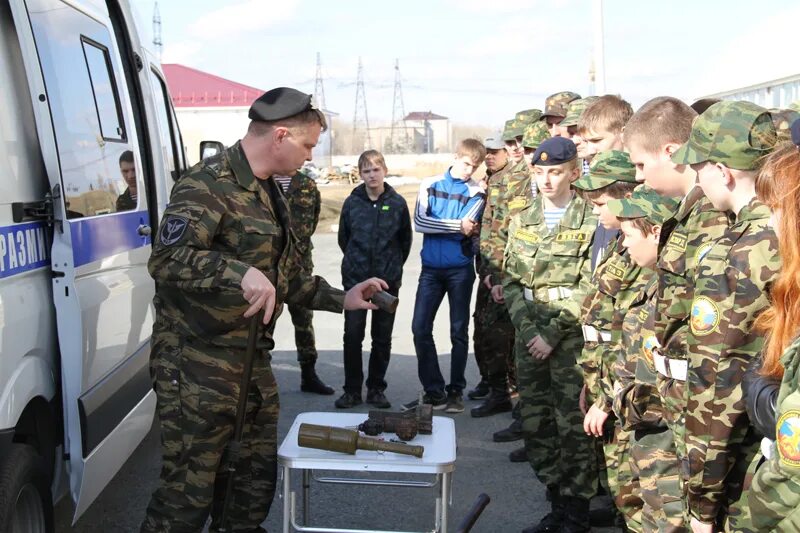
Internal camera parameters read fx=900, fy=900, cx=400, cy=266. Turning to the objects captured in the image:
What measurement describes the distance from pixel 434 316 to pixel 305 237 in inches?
44.8

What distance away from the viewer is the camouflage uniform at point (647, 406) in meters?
3.07

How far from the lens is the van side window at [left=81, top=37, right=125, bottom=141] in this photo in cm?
414

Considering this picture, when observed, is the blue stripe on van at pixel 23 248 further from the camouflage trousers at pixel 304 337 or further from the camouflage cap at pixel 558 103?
the camouflage trousers at pixel 304 337

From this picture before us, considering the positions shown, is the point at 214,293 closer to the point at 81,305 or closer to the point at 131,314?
the point at 81,305

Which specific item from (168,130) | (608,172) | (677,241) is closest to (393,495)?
(608,172)

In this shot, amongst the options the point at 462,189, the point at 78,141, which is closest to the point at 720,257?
the point at 78,141

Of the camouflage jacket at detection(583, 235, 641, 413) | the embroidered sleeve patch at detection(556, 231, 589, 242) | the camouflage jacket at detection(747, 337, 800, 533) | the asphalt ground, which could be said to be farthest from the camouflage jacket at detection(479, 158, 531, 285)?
the camouflage jacket at detection(747, 337, 800, 533)

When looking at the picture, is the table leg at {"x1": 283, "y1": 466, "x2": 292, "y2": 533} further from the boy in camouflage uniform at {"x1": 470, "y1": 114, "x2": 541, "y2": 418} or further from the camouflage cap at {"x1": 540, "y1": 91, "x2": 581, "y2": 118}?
the camouflage cap at {"x1": 540, "y1": 91, "x2": 581, "y2": 118}

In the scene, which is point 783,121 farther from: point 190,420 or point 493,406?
point 493,406

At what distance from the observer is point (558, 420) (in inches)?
171

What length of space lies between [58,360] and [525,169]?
11.9ft

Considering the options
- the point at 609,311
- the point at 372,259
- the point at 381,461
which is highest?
the point at 609,311

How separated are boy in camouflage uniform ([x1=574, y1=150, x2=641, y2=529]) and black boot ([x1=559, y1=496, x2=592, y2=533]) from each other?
39 centimetres

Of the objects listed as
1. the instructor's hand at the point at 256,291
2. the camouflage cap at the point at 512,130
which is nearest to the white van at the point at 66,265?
the instructor's hand at the point at 256,291
